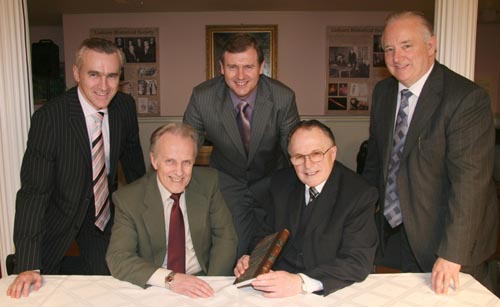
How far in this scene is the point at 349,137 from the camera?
715cm

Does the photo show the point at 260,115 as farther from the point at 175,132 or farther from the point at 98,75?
the point at 98,75

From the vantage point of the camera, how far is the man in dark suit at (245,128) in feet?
8.08

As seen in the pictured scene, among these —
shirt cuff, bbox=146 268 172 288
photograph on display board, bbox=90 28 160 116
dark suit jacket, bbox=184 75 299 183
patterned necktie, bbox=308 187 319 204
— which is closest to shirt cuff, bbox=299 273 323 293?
patterned necktie, bbox=308 187 319 204

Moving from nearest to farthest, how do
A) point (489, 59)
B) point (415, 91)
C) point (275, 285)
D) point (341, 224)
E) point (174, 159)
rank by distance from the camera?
point (275, 285), point (341, 224), point (174, 159), point (415, 91), point (489, 59)

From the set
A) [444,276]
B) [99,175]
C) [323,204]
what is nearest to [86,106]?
[99,175]

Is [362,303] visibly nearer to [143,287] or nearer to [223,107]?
[143,287]

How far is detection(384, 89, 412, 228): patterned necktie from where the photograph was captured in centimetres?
215

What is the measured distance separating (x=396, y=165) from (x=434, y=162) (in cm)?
22

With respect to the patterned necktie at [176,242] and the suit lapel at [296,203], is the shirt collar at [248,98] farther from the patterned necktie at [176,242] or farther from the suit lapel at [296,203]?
the patterned necktie at [176,242]

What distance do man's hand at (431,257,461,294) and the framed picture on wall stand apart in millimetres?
5390

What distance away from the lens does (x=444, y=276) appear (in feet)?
5.51

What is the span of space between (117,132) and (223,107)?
22.7 inches

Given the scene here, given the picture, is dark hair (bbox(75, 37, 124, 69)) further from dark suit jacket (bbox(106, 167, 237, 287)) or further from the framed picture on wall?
the framed picture on wall

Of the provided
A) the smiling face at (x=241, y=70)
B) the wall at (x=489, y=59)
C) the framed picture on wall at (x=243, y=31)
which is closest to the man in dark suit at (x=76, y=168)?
the smiling face at (x=241, y=70)
